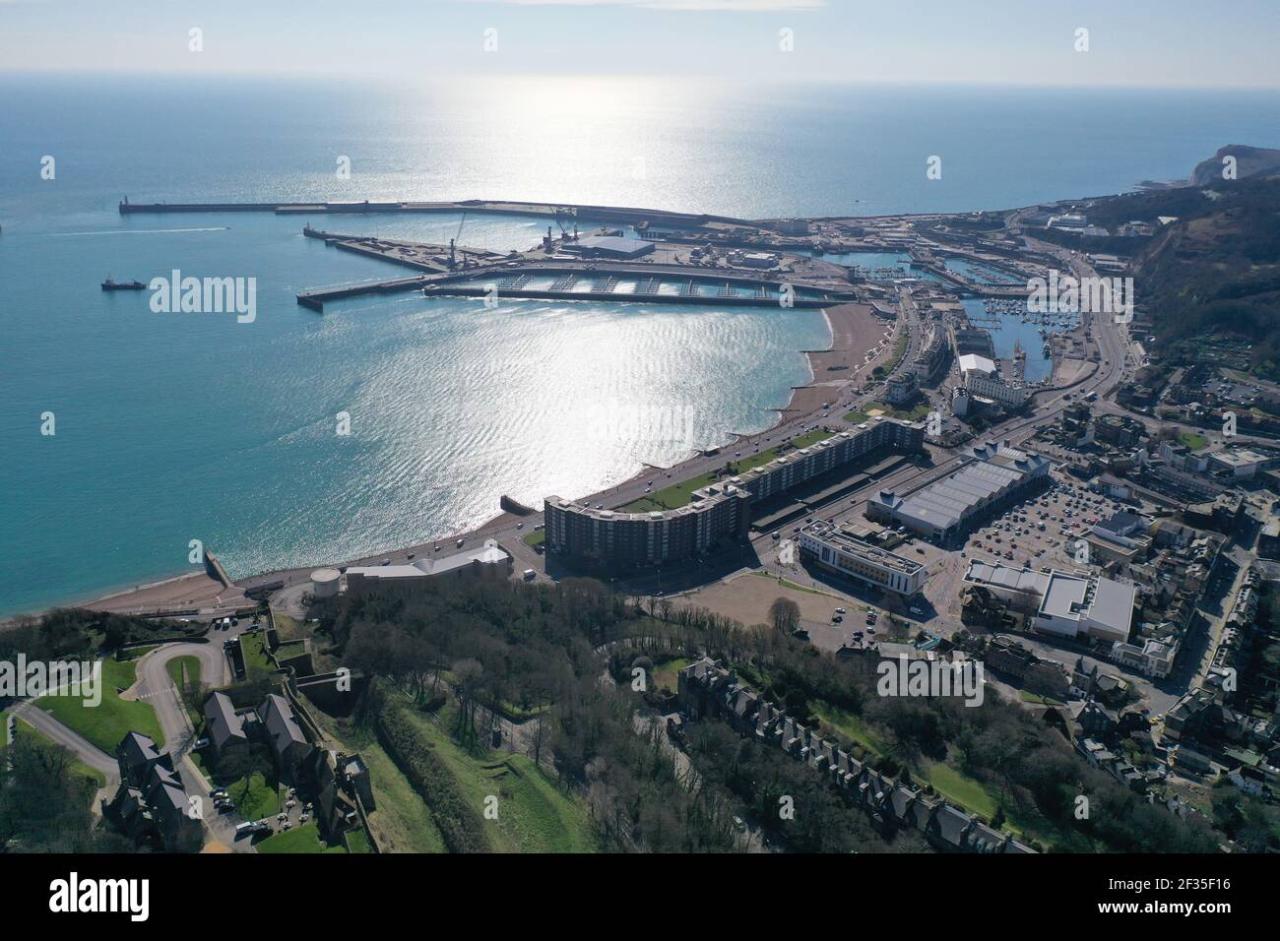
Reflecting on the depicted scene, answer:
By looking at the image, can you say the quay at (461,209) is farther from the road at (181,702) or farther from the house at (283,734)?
the house at (283,734)

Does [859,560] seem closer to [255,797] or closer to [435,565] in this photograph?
[435,565]

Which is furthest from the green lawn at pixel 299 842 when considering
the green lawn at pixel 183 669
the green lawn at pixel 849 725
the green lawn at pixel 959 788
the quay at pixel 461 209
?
the quay at pixel 461 209

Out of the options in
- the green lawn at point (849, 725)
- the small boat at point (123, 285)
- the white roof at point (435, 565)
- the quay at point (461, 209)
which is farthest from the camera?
the quay at point (461, 209)

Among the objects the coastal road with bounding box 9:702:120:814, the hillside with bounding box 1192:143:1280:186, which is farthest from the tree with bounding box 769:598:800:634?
the hillside with bounding box 1192:143:1280:186

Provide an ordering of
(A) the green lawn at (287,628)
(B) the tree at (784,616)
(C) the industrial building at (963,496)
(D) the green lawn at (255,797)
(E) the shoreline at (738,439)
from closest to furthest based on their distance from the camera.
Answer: (D) the green lawn at (255,797) < (A) the green lawn at (287,628) < (B) the tree at (784,616) < (E) the shoreline at (738,439) < (C) the industrial building at (963,496)
